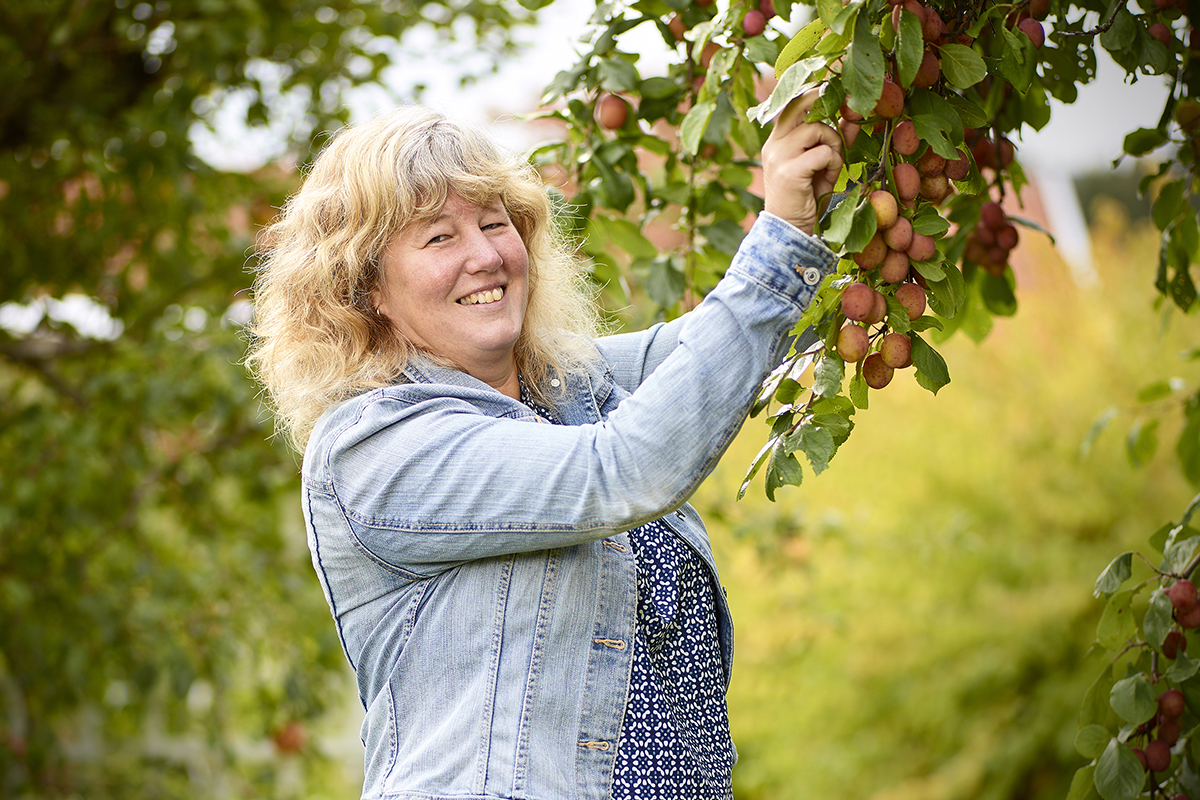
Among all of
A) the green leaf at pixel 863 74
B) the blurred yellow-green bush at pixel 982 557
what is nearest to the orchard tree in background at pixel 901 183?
the green leaf at pixel 863 74

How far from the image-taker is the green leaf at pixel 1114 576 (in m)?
1.34

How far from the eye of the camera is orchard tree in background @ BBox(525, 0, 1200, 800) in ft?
3.16

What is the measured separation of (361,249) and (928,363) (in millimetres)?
633

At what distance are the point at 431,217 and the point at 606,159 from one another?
43 cm

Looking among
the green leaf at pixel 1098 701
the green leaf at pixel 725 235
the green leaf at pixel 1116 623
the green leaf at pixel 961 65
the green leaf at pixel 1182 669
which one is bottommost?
the green leaf at pixel 1098 701

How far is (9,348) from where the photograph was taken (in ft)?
10.6

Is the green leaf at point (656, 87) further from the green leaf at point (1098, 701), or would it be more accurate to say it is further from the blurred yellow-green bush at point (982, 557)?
the blurred yellow-green bush at point (982, 557)

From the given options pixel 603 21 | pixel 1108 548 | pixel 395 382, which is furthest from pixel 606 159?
pixel 1108 548

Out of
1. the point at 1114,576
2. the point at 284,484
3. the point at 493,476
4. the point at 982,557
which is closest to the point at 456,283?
the point at 493,476

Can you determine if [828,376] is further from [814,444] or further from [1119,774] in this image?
[1119,774]

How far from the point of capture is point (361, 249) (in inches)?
48.4

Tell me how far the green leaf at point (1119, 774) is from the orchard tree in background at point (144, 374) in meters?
2.06

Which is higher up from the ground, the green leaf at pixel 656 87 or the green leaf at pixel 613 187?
the green leaf at pixel 656 87

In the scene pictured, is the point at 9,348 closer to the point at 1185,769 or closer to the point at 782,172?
the point at 782,172
